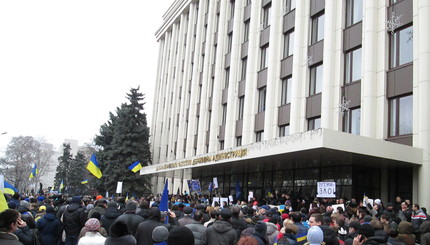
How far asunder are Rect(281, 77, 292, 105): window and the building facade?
67 millimetres

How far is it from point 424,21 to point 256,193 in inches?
602

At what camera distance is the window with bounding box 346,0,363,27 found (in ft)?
74.7

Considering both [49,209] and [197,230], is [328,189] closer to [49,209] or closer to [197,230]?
[197,230]

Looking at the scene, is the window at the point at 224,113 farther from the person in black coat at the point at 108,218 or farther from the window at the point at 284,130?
the person in black coat at the point at 108,218

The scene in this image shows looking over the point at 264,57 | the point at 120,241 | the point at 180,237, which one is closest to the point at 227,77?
the point at 264,57

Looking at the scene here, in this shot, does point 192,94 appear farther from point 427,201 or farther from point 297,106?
point 427,201

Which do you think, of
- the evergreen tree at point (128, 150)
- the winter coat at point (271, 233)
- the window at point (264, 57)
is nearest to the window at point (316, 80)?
the window at point (264, 57)

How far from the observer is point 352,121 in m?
22.0

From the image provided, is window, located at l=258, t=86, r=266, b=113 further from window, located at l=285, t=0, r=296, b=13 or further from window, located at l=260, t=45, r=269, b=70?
window, located at l=285, t=0, r=296, b=13

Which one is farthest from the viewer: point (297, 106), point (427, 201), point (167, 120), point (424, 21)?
point (167, 120)

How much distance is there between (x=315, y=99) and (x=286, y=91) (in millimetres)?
3828

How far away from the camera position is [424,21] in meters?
18.8

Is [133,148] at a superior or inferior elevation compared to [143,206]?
superior

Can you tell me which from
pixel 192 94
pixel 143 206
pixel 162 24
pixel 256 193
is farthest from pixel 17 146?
pixel 143 206
